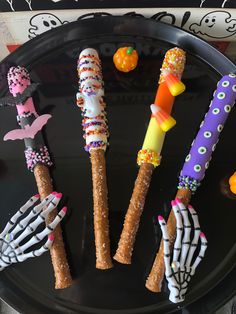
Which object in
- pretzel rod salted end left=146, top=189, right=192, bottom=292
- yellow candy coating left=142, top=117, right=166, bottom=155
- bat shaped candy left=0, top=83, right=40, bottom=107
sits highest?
bat shaped candy left=0, top=83, right=40, bottom=107

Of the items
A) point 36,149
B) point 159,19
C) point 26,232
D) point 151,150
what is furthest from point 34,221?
point 159,19

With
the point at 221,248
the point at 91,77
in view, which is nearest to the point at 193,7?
the point at 91,77

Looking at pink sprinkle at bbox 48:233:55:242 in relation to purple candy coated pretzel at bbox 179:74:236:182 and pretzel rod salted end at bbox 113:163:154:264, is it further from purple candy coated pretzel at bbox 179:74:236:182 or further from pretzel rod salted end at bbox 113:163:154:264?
purple candy coated pretzel at bbox 179:74:236:182

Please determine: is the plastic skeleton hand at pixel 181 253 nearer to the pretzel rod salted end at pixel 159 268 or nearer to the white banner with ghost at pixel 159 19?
the pretzel rod salted end at pixel 159 268

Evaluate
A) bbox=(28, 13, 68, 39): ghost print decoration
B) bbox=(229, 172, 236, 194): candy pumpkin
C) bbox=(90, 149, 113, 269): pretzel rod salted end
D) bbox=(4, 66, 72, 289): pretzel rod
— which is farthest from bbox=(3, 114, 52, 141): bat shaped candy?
bbox=(229, 172, 236, 194): candy pumpkin

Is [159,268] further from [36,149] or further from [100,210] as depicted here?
[36,149]

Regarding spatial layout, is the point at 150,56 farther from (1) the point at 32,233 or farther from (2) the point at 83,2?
(1) the point at 32,233
